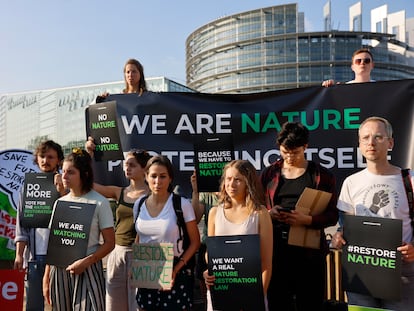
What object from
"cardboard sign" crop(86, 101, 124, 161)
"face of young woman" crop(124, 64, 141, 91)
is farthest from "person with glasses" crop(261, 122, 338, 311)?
"face of young woman" crop(124, 64, 141, 91)

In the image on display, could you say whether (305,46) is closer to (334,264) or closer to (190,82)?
(190,82)

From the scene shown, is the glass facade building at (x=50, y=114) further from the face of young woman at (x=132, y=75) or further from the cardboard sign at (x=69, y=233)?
the cardboard sign at (x=69, y=233)

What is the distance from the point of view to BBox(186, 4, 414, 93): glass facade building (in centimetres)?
7694

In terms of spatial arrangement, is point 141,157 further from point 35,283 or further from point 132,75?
point 35,283

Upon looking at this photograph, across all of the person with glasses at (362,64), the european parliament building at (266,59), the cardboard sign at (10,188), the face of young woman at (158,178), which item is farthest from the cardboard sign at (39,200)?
the european parliament building at (266,59)

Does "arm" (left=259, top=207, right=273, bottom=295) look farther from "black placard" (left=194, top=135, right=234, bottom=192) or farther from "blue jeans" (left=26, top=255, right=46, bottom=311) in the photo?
"blue jeans" (left=26, top=255, right=46, bottom=311)

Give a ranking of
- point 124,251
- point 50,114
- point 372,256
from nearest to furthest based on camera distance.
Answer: point 372,256, point 124,251, point 50,114

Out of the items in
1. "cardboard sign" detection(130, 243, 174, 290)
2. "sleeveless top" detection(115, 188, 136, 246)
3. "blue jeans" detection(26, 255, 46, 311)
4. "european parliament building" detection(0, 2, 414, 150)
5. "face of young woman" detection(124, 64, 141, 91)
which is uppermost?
"european parliament building" detection(0, 2, 414, 150)

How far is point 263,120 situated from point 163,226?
6.91ft

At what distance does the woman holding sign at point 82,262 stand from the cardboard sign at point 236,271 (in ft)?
2.72

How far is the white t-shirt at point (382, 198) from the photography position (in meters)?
2.83

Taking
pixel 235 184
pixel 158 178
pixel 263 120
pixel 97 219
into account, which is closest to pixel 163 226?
pixel 158 178

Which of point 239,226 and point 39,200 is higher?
point 39,200

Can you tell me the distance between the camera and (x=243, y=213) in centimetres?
297
